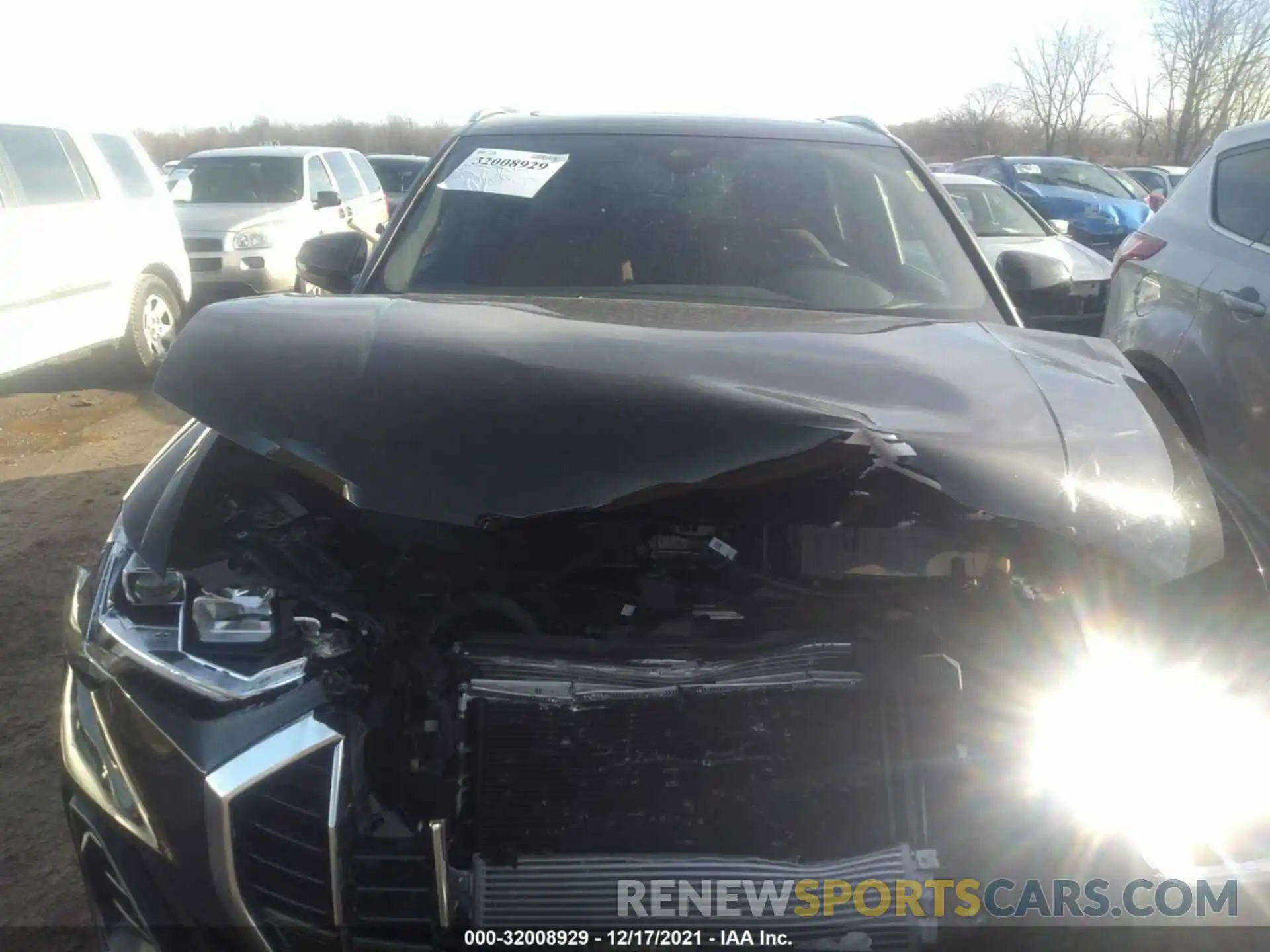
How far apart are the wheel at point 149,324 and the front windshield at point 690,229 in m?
5.05

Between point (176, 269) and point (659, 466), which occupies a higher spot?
point (659, 466)

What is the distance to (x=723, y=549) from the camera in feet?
6.07

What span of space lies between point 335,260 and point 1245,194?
3597 mm

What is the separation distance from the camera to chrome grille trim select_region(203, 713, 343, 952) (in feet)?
5.00

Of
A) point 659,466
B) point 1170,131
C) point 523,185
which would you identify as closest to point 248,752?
point 659,466

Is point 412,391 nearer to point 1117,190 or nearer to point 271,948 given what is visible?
point 271,948

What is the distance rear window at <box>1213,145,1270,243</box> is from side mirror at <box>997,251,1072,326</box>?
1198mm

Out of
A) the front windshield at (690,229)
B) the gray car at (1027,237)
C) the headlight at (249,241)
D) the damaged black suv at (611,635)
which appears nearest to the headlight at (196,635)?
the damaged black suv at (611,635)

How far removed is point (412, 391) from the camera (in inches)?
66.4

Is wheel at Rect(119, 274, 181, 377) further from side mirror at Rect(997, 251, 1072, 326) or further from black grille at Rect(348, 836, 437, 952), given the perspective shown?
black grille at Rect(348, 836, 437, 952)

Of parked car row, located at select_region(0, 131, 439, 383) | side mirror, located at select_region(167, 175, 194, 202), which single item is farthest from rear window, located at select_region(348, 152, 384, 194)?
side mirror, located at select_region(167, 175, 194, 202)

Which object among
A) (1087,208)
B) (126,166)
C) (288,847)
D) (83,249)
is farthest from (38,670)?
(1087,208)

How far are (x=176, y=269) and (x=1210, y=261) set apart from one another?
23.8 ft

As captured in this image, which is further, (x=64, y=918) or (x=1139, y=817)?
(x=64, y=918)
